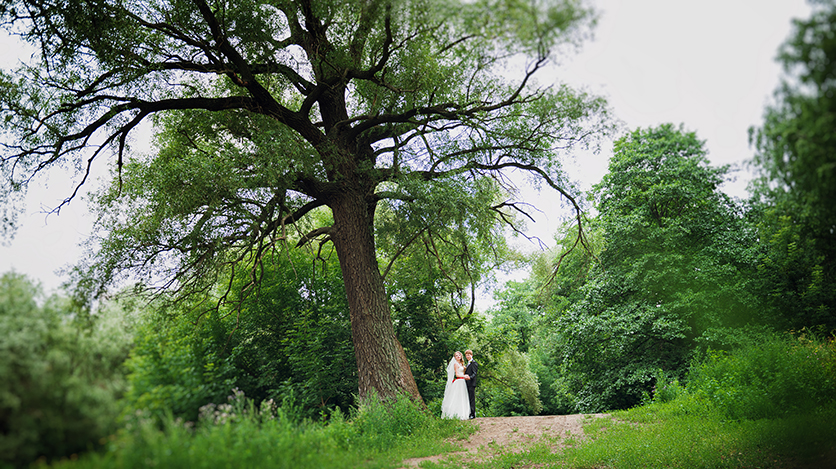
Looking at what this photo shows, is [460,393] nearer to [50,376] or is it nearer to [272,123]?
[272,123]

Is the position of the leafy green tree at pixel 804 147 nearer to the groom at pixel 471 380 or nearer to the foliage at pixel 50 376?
the foliage at pixel 50 376

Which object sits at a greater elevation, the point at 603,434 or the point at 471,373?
the point at 471,373

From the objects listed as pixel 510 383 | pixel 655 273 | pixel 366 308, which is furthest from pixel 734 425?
pixel 510 383

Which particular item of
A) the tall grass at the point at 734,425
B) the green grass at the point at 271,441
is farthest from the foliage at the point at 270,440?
the tall grass at the point at 734,425

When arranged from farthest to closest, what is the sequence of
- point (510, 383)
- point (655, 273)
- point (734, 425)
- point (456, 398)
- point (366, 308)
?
point (510, 383) → point (655, 273) → point (456, 398) → point (366, 308) → point (734, 425)

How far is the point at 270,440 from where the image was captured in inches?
212

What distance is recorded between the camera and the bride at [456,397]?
1117 cm

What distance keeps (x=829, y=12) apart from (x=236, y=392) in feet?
23.3

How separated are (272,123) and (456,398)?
24.8 feet

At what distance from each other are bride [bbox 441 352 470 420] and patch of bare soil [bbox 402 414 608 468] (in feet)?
2.22

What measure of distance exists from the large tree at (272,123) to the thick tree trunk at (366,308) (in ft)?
0.11

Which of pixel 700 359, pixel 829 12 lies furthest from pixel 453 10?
pixel 700 359

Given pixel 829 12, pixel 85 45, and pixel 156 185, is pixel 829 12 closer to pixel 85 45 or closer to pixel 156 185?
pixel 156 185

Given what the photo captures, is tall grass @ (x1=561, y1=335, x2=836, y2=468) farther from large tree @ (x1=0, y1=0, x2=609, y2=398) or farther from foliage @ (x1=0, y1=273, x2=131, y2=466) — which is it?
foliage @ (x1=0, y1=273, x2=131, y2=466)
